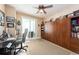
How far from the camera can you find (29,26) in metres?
2.08

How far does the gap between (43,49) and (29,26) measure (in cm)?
50

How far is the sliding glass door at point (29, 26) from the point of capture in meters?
2.05

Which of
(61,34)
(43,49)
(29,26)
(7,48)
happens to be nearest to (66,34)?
(61,34)

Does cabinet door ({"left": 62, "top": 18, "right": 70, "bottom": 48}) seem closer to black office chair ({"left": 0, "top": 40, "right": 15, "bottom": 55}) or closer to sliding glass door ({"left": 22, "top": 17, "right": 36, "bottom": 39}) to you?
sliding glass door ({"left": 22, "top": 17, "right": 36, "bottom": 39})

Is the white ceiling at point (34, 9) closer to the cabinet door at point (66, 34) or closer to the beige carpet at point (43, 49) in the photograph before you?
the cabinet door at point (66, 34)

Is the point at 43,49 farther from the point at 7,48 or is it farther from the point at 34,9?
the point at 34,9

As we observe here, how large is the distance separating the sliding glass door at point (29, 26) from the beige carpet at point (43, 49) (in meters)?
0.14

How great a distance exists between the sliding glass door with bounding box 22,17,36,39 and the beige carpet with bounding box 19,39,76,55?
0.14m

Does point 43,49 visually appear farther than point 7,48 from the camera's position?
Yes

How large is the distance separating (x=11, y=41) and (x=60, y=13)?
102cm

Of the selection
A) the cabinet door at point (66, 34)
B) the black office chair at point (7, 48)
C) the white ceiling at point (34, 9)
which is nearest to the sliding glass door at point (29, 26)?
the white ceiling at point (34, 9)

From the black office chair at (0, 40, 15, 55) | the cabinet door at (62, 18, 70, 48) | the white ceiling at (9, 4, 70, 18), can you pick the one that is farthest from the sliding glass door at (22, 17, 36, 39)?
the cabinet door at (62, 18, 70, 48)
